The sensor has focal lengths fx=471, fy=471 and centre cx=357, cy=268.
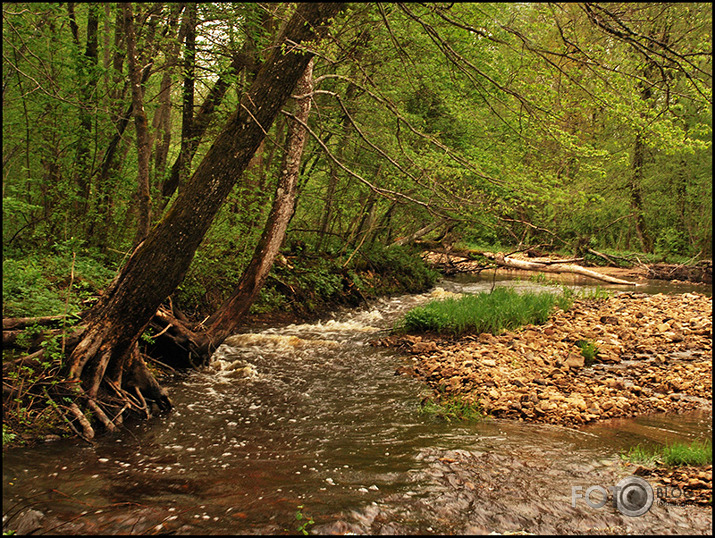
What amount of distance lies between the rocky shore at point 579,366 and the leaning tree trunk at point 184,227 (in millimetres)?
3478

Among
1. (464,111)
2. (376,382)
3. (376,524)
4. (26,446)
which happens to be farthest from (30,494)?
(464,111)

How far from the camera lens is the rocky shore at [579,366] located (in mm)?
5207

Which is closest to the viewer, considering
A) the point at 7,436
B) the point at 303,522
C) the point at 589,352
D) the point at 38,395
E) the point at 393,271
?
the point at 303,522

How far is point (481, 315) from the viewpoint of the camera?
9133 mm

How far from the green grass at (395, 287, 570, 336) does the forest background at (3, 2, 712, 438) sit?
1.64m

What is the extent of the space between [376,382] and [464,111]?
750 cm

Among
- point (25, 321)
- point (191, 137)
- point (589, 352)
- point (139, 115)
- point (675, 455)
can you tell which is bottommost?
point (589, 352)

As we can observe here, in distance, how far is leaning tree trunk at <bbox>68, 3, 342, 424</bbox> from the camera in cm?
464

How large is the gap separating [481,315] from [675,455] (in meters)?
5.76

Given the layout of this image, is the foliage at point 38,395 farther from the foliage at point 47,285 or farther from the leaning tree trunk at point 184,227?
the foliage at point 47,285

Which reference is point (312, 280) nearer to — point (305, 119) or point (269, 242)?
point (269, 242)

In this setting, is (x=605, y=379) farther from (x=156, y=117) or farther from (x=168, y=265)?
(x=156, y=117)

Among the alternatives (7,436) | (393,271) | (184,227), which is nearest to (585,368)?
(184,227)

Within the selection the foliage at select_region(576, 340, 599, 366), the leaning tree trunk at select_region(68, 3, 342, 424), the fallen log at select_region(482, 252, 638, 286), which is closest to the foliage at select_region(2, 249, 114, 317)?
the leaning tree trunk at select_region(68, 3, 342, 424)
